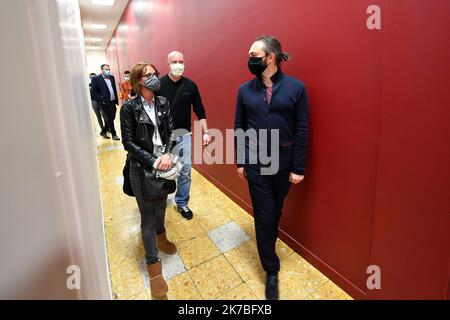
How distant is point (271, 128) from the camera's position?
1.64 m

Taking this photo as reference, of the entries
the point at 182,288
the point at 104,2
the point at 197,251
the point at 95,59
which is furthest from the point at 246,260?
the point at 95,59

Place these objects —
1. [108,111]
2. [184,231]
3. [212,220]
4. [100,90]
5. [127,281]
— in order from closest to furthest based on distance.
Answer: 1. [127,281]
2. [184,231]
3. [212,220]
4. [100,90]
5. [108,111]

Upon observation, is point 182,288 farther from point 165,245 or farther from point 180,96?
point 180,96

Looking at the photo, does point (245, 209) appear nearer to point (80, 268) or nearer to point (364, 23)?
point (364, 23)

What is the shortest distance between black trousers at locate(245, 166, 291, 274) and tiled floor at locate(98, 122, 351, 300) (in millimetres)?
190

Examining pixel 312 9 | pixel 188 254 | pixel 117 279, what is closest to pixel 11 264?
pixel 117 279

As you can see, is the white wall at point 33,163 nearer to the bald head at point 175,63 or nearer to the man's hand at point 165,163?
the man's hand at point 165,163

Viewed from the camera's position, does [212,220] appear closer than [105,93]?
Yes

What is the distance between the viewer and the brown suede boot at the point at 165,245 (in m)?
2.09

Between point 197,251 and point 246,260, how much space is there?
16.1 inches

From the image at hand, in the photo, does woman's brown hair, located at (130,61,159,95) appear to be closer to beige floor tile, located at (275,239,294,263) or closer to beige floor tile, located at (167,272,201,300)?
beige floor tile, located at (167,272,201,300)

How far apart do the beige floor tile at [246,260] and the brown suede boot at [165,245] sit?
44 cm
